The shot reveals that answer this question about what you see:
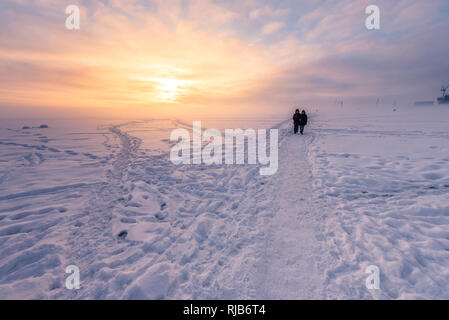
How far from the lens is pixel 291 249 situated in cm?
411

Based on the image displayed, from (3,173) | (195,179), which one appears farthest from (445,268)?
(3,173)

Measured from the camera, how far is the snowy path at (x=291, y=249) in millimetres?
3229

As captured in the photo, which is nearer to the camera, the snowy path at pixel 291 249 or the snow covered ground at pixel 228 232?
the snowy path at pixel 291 249

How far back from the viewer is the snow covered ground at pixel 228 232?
334 centimetres

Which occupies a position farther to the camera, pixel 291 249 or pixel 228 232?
pixel 228 232

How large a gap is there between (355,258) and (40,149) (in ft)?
60.8

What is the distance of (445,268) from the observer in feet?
11.7

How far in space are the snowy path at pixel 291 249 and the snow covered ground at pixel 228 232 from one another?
0.07ft

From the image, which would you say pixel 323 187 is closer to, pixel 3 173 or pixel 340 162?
pixel 340 162

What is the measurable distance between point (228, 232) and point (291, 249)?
4.88 ft

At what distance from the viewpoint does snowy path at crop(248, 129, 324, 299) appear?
323 centimetres

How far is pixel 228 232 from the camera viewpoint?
15.9ft

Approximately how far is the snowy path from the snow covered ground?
0.02m

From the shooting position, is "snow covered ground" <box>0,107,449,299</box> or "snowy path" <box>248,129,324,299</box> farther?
"snow covered ground" <box>0,107,449,299</box>
